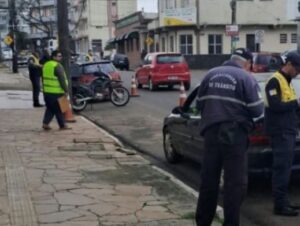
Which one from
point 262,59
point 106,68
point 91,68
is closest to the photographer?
point 91,68

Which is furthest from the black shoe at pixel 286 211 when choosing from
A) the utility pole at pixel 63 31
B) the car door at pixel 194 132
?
the utility pole at pixel 63 31

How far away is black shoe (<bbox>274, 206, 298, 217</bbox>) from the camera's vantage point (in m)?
7.00

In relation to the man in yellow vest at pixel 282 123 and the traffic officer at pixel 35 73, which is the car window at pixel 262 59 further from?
the man in yellow vest at pixel 282 123

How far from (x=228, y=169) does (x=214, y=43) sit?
47.4 meters

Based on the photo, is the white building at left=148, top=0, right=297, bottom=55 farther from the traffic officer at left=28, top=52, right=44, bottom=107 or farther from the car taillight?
the car taillight

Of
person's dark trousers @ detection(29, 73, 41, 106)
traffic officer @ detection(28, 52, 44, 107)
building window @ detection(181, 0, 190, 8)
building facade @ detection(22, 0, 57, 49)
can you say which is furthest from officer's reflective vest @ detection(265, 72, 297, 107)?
building window @ detection(181, 0, 190, 8)

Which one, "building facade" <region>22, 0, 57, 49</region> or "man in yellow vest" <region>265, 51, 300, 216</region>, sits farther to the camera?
"building facade" <region>22, 0, 57, 49</region>

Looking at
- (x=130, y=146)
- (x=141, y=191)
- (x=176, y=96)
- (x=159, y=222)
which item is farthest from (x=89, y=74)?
(x=159, y=222)

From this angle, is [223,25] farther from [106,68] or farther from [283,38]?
[106,68]

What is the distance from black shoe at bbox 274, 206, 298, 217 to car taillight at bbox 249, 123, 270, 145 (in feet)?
2.94

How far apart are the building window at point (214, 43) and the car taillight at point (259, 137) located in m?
45.4

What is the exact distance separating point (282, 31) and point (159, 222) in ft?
161

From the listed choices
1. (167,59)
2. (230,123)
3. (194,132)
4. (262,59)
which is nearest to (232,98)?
(230,123)

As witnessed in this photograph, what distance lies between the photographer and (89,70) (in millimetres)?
22500
